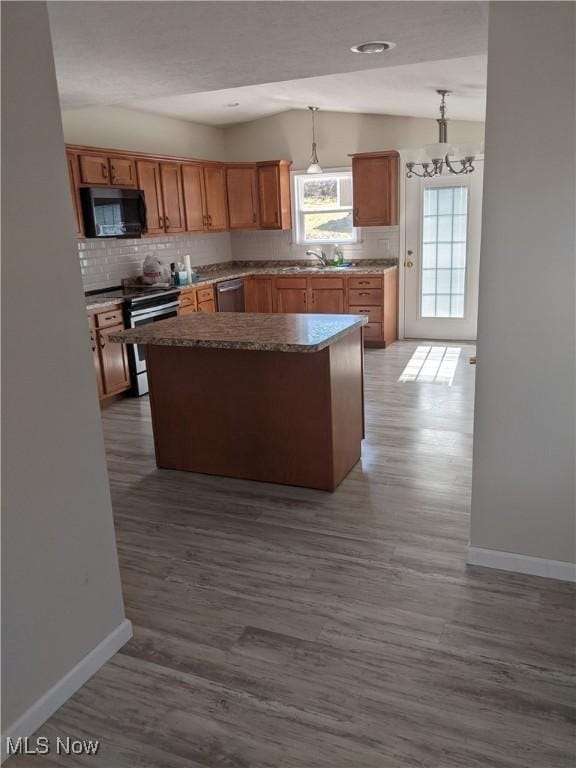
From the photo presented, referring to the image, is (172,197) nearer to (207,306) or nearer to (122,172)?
(122,172)

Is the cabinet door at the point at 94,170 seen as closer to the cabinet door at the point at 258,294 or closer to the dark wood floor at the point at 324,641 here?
the cabinet door at the point at 258,294

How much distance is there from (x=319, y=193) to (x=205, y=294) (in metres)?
2.13

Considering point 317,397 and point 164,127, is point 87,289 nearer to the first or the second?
point 164,127

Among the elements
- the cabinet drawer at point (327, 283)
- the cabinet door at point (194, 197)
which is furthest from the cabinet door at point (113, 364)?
the cabinet drawer at point (327, 283)

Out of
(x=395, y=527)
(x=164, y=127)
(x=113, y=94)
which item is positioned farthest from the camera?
(x=164, y=127)

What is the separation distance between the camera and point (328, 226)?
7.40 m

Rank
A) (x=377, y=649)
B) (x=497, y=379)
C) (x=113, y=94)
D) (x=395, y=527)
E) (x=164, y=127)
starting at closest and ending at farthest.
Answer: (x=377, y=649) < (x=497, y=379) < (x=395, y=527) < (x=113, y=94) < (x=164, y=127)

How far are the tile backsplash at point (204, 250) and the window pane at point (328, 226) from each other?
152mm

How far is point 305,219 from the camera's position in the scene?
24.6ft

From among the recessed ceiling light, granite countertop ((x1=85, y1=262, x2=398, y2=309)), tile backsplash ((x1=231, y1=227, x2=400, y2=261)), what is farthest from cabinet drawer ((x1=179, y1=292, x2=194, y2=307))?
the recessed ceiling light

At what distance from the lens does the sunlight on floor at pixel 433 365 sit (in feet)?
18.2

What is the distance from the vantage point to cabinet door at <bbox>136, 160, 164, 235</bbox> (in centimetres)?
569

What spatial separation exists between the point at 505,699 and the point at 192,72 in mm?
3304

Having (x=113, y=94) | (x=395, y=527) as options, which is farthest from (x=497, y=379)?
(x=113, y=94)
